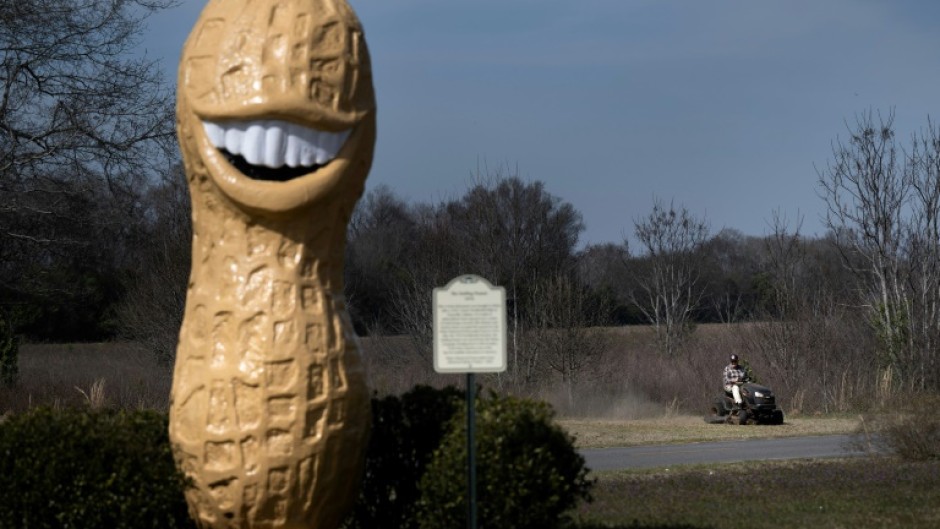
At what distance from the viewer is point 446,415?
25.1ft

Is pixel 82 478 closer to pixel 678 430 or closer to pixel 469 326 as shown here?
pixel 469 326

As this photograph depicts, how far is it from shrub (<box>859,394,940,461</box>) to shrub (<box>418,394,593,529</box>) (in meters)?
8.27

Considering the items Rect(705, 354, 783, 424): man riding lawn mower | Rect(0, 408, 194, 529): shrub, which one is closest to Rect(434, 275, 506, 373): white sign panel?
Rect(0, 408, 194, 529): shrub

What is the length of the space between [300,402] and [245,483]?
1.79 feet

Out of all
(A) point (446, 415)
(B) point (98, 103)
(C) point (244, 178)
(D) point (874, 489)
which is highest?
(B) point (98, 103)

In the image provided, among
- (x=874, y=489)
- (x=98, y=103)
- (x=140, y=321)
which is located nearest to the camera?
(x=874, y=489)

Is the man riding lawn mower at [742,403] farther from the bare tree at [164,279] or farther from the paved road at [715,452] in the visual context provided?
the bare tree at [164,279]

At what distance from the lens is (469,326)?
7145 millimetres

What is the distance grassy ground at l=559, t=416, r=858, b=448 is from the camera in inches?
727

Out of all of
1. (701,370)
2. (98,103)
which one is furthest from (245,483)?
(701,370)

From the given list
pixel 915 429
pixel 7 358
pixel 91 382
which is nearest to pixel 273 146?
pixel 915 429

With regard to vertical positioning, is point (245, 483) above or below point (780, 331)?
below

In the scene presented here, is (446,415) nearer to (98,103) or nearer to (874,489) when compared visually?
(874,489)

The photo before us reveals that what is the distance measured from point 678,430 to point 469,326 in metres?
13.7
